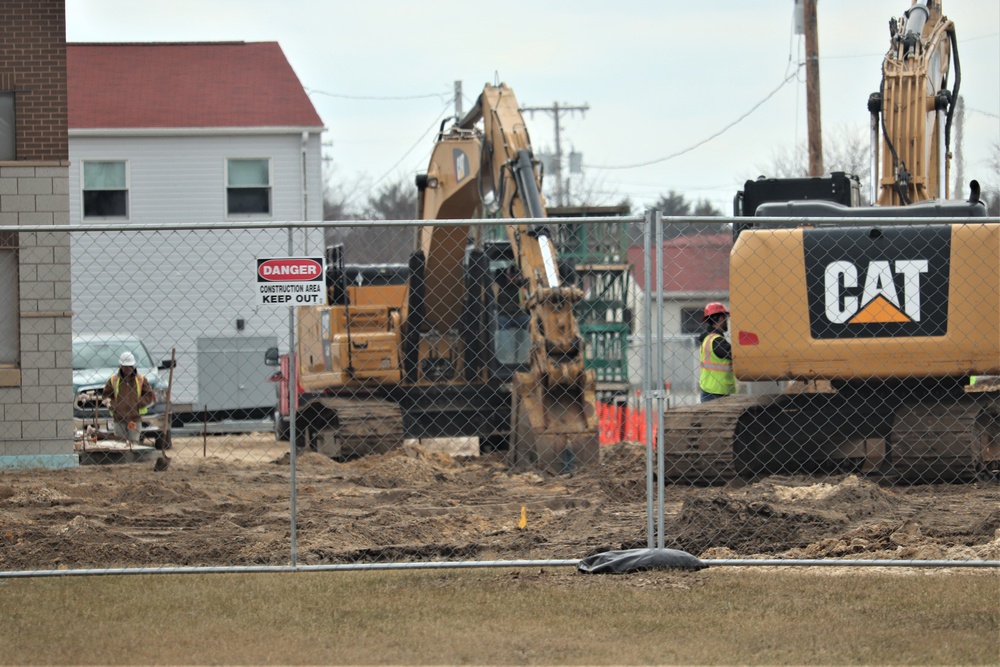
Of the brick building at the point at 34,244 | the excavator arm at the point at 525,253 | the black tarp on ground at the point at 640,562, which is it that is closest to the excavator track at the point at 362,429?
the excavator arm at the point at 525,253

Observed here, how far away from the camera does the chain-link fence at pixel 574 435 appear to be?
28.5ft

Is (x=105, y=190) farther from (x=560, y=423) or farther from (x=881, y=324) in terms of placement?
(x=881, y=324)

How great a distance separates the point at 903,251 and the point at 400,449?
6964 millimetres

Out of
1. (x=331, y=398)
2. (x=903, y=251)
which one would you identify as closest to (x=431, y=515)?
(x=903, y=251)

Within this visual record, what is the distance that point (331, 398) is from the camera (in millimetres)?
16953

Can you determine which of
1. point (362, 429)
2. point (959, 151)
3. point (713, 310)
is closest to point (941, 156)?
point (713, 310)

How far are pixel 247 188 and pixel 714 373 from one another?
762 inches

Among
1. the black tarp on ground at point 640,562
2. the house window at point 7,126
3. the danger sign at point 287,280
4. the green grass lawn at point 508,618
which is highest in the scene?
the house window at point 7,126

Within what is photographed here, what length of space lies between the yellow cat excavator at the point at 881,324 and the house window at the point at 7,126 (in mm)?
8790

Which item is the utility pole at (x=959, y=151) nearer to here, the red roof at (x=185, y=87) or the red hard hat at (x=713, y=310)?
the red roof at (x=185, y=87)

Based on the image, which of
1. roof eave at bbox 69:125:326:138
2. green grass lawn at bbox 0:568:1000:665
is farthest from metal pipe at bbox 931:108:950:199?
roof eave at bbox 69:125:326:138

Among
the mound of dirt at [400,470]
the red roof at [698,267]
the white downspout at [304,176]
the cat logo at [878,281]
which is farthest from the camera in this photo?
the red roof at [698,267]

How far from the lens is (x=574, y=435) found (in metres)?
13.7

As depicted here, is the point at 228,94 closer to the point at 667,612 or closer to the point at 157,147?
the point at 157,147
